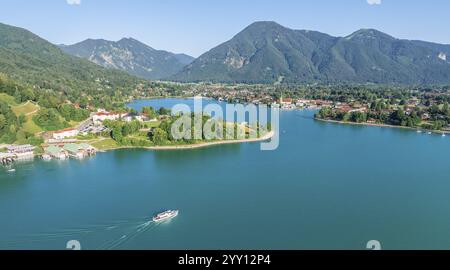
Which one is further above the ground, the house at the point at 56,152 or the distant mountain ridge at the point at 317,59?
the distant mountain ridge at the point at 317,59

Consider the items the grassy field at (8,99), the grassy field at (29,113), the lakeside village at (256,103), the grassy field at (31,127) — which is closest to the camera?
the lakeside village at (256,103)

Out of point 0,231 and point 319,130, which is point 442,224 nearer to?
point 0,231

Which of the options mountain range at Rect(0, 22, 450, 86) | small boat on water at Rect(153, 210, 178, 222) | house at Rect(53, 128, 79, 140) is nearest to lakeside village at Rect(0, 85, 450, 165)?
house at Rect(53, 128, 79, 140)

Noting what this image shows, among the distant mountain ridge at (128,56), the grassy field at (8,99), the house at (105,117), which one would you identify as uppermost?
the distant mountain ridge at (128,56)

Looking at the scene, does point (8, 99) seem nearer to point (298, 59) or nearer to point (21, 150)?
point (21, 150)

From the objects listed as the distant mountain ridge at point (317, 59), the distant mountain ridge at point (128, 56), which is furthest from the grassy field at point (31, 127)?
the distant mountain ridge at point (128, 56)

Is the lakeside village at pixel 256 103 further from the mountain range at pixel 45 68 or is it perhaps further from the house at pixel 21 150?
the mountain range at pixel 45 68
